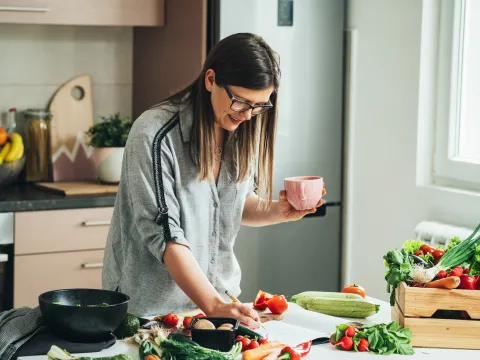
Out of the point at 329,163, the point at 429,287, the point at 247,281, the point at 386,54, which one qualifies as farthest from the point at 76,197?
the point at 429,287

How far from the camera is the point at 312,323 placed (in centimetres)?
220

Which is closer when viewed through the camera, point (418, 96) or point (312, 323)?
point (312, 323)

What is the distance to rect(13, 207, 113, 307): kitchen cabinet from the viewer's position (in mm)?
3375

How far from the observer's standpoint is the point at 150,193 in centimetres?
219

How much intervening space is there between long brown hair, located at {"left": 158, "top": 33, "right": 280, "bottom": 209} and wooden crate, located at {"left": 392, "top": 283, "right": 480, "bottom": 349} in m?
0.56

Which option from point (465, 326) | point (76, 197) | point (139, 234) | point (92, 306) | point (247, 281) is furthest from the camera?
point (247, 281)

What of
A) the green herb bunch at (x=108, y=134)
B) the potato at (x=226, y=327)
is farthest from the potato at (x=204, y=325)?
the green herb bunch at (x=108, y=134)

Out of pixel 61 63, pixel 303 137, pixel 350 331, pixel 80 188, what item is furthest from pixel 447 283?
pixel 61 63

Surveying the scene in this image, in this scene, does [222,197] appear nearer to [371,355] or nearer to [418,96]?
[371,355]

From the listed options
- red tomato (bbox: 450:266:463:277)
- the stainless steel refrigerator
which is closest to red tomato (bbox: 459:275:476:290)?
red tomato (bbox: 450:266:463:277)

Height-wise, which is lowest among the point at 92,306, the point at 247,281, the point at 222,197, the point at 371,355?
the point at 247,281

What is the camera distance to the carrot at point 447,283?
206cm

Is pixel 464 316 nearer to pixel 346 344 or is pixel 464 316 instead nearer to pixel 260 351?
pixel 346 344

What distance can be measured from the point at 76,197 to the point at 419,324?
1.80 m
